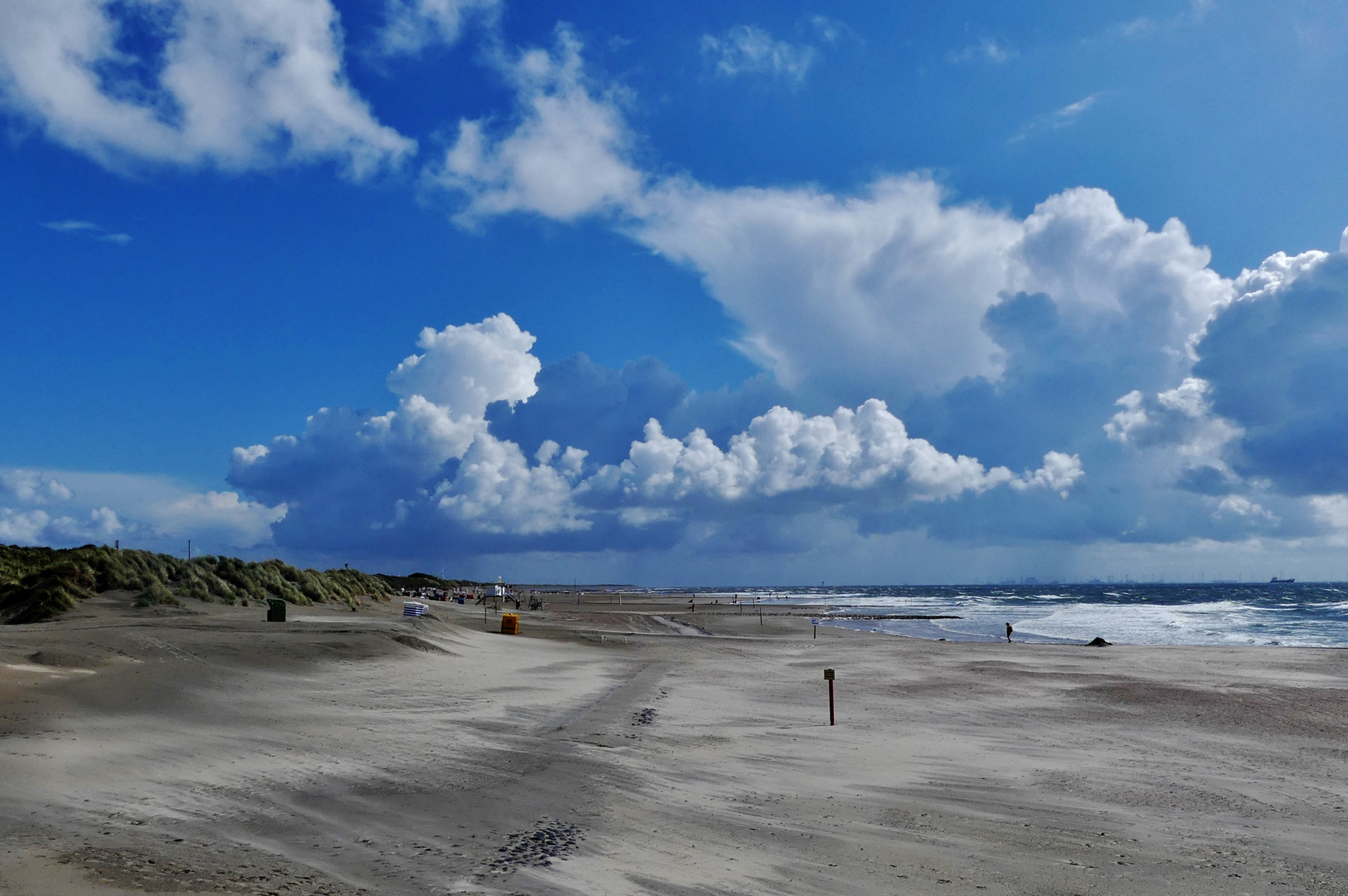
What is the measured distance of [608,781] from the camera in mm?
11891

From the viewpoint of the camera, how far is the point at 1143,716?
20188 millimetres

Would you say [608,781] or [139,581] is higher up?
[139,581]

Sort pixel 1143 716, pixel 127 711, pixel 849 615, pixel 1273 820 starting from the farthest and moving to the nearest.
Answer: pixel 849 615 → pixel 1143 716 → pixel 127 711 → pixel 1273 820

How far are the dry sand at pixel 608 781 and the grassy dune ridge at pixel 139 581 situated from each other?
31.9ft

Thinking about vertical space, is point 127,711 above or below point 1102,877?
above

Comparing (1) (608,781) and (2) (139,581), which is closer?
(1) (608,781)

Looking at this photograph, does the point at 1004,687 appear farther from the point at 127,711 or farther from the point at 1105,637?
the point at 1105,637

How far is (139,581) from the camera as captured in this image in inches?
1357

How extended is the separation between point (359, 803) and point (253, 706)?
7.05m

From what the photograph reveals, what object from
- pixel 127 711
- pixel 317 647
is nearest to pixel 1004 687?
pixel 317 647

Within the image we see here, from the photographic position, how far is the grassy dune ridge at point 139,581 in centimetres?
3144

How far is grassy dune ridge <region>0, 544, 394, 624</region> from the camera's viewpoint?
31.4m

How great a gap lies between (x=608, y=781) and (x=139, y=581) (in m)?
31.3

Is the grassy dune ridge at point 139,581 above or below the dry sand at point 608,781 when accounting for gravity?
above
